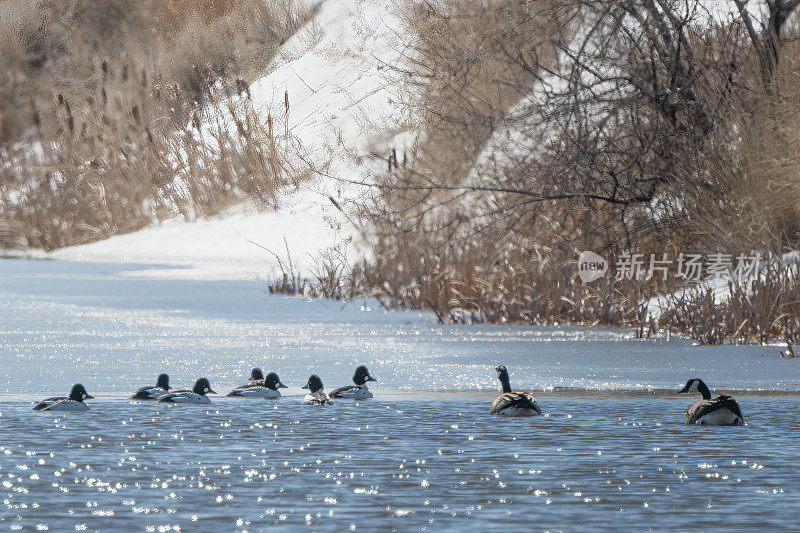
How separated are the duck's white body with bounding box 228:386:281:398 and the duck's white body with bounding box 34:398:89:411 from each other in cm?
88

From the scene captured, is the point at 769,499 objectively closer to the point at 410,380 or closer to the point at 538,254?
the point at 410,380

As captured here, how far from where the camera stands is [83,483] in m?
5.12

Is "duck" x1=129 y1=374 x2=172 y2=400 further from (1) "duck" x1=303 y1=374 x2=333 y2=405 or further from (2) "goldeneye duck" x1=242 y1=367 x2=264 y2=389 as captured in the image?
(1) "duck" x1=303 y1=374 x2=333 y2=405

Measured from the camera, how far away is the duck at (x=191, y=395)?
23.1 ft

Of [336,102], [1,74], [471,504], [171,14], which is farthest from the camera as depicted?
[171,14]

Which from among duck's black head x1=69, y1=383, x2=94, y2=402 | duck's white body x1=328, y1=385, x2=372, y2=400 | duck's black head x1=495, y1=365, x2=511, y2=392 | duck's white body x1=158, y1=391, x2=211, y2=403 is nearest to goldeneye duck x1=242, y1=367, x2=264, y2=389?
duck's white body x1=158, y1=391, x2=211, y2=403

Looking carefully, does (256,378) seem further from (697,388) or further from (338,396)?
(697,388)

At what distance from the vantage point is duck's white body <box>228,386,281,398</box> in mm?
7250

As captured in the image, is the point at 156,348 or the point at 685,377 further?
the point at 156,348

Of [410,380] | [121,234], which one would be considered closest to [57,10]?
[121,234]

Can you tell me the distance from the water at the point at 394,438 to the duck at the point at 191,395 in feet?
0.18

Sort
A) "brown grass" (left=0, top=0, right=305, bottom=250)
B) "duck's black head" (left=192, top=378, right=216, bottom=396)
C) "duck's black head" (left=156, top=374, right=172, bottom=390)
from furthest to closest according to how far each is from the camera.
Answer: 1. "brown grass" (left=0, top=0, right=305, bottom=250)
2. "duck's black head" (left=156, top=374, right=172, bottom=390)
3. "duck's black head" (left=192, top=378, right=216, bottom=396)

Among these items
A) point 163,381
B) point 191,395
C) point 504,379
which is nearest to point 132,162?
point 163,381

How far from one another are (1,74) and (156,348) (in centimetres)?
2350
